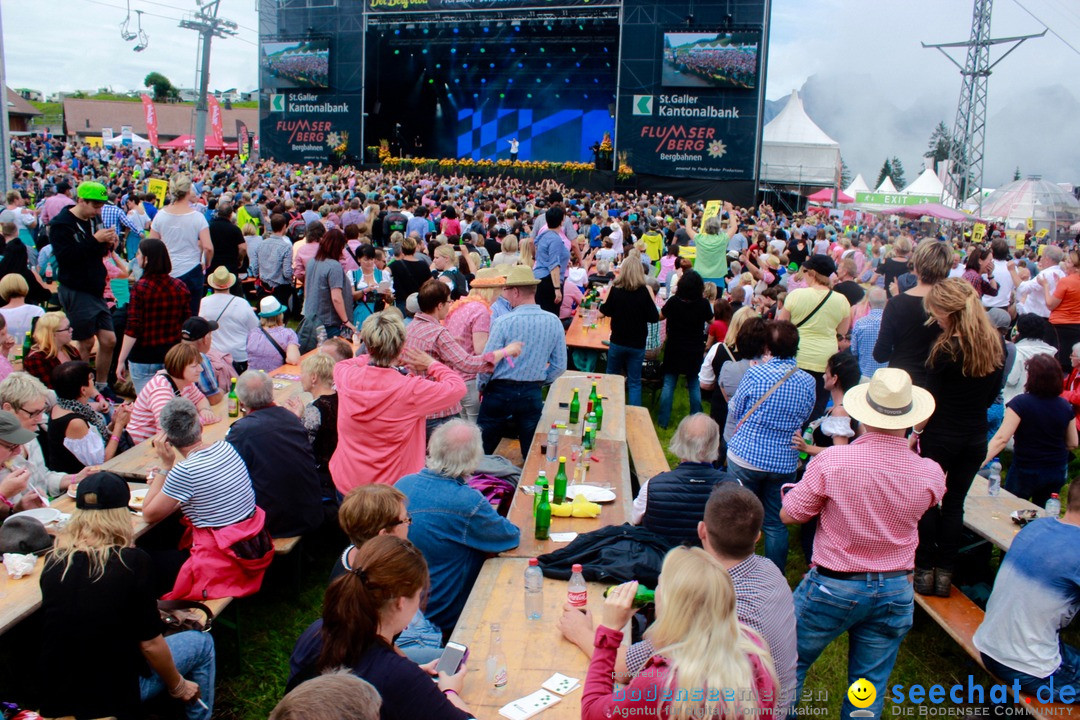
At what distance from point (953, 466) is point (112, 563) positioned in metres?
3.47

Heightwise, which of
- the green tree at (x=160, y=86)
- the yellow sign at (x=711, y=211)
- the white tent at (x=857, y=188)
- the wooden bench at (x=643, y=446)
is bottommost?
the wooden bench at (x=643, y=446)

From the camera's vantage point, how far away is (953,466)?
373cm

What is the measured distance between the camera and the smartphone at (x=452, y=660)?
2.57 metres

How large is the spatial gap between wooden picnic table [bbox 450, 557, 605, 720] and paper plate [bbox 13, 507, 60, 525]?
1954mm

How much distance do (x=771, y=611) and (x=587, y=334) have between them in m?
5.89

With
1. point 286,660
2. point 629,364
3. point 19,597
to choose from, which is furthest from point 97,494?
point 629,364

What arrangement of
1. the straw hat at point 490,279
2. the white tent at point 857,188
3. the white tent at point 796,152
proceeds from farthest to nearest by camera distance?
the white tent at point 857,188 < the white tent at point 796,152 < the straw hat at point 490,279

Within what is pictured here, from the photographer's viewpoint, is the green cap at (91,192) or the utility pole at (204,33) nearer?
the green cap at (91,192)

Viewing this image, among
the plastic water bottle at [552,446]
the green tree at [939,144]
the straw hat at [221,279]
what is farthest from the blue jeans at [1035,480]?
the green tree at [939,144]

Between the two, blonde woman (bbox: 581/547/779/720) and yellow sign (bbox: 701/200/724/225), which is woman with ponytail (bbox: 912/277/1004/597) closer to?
blonde woman (bbox: 581/547/779/720)

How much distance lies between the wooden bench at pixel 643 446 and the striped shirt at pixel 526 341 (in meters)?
0.83

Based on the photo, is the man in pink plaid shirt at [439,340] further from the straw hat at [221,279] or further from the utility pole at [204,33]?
the utility pole at [204,33]

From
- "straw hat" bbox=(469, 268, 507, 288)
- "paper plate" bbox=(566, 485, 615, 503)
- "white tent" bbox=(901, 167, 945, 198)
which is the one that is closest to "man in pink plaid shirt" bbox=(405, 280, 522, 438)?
"straw hat" bbox=(469, 268, 507, 288)

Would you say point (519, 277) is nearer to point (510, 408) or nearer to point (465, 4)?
point (510, 408)
